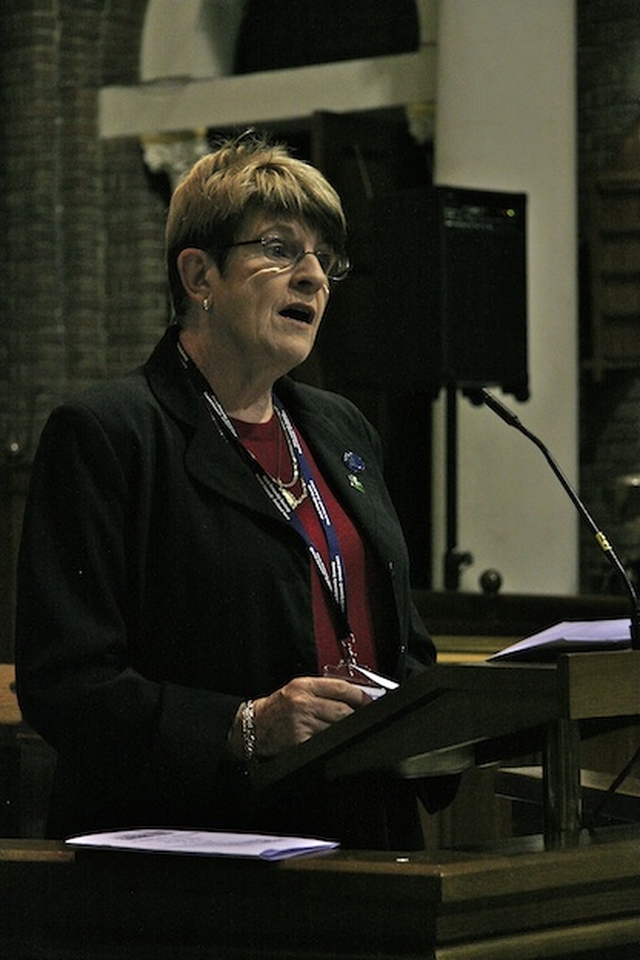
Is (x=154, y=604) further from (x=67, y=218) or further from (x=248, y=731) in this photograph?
(x=67, y=218)

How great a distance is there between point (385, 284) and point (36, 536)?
16.2 feet

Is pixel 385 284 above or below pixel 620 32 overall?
below

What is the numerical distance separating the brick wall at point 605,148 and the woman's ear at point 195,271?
23.3 feet

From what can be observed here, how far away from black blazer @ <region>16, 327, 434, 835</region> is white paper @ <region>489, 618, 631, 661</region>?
342 mm

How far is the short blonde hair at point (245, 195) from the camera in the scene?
2176 mm

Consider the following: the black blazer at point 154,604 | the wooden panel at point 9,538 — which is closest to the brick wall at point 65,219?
the wooden panel at point 9,538

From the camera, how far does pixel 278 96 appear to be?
10023mm

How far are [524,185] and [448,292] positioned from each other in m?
Answer: 1.81

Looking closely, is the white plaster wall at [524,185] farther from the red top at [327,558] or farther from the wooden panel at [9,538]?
the red top at [327,558]

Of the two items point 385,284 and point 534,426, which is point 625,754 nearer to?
point 385,284

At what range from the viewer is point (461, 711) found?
1.72m

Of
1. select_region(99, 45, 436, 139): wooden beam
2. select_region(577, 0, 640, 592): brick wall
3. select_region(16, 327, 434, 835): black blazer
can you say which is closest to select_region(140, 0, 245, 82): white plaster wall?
select_region(99, 45, 436, 139): wooden beam

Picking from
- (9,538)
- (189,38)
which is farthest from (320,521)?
(189,38)

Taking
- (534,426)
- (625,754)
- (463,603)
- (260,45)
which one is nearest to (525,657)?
(625,754)
